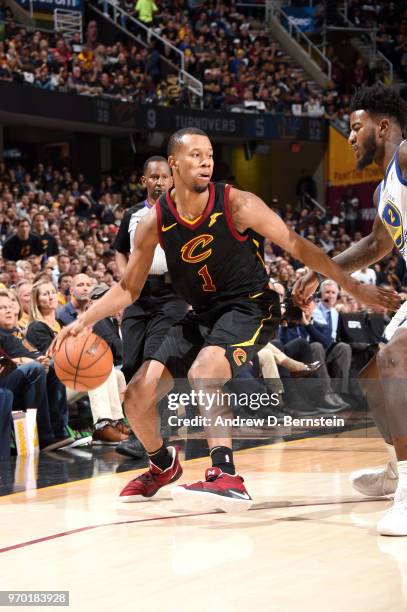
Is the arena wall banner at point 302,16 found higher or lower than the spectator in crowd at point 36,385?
higher

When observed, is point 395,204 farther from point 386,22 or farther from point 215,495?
point 386,22

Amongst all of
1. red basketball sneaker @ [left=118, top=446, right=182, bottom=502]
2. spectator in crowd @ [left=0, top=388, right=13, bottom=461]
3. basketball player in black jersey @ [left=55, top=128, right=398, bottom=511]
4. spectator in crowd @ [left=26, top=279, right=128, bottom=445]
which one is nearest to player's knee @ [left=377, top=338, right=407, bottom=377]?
basketball player in black jersey @ [left=55, top=128, right=398, bottom=511]

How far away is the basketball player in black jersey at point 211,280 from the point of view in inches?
174

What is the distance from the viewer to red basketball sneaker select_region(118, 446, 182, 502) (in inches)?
198

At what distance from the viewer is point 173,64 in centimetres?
2166

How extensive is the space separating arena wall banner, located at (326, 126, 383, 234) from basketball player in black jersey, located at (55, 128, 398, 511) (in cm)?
1856


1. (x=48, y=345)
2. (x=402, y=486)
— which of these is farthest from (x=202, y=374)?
(x=48, y=345)

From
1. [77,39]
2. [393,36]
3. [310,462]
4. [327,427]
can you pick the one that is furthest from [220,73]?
[310,462]

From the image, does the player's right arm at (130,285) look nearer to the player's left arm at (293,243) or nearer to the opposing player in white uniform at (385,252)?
the player's left arm at (293,243)

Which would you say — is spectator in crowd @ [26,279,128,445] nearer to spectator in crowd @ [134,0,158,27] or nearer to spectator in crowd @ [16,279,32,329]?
spectator in crowd @ [16,279,32,329]

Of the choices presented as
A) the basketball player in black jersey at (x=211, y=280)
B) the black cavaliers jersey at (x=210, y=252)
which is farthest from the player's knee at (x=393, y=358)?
the black cavaliers jersey at (x=210, y=252)

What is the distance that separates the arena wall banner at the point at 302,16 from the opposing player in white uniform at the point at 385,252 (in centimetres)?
2237

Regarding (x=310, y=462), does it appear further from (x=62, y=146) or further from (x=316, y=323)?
(x=62, y=146)

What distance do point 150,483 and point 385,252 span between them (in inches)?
67.7
